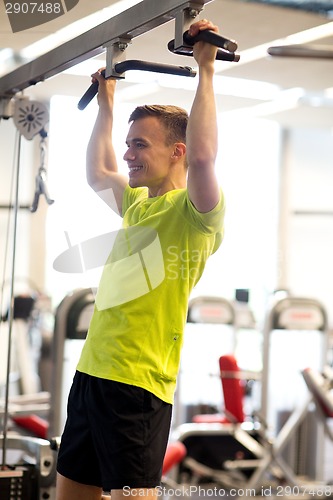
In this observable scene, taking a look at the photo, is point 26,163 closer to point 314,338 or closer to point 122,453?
point 122,453

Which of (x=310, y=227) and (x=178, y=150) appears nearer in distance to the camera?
(x=178, y=150)

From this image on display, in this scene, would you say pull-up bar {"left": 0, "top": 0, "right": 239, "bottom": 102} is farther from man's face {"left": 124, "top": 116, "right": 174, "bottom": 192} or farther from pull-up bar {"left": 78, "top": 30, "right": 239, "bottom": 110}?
man's face {"left": 124, "top": 116, "right": 174, "bottom": 192}

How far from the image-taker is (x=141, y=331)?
6.30 feet

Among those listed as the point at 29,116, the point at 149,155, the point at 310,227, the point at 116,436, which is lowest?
the point at 116,436

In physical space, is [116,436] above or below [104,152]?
below

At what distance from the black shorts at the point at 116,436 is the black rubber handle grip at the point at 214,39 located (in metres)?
0.80

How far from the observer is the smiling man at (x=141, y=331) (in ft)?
6.18

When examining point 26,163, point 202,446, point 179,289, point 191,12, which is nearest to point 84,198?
point 26,163

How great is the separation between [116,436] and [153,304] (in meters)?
0.32

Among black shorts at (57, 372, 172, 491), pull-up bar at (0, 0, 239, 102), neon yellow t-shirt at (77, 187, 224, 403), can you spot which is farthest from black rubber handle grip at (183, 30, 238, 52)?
black shorts at (57, 372, 172, 491)

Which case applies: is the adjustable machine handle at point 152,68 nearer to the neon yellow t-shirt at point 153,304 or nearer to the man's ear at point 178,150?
the man's ear at point 178,150

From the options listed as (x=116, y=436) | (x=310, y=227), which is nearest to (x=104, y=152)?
(x=116, y=436)

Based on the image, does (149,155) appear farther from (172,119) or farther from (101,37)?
(101,37)

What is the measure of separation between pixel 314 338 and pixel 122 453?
3.68 meters
